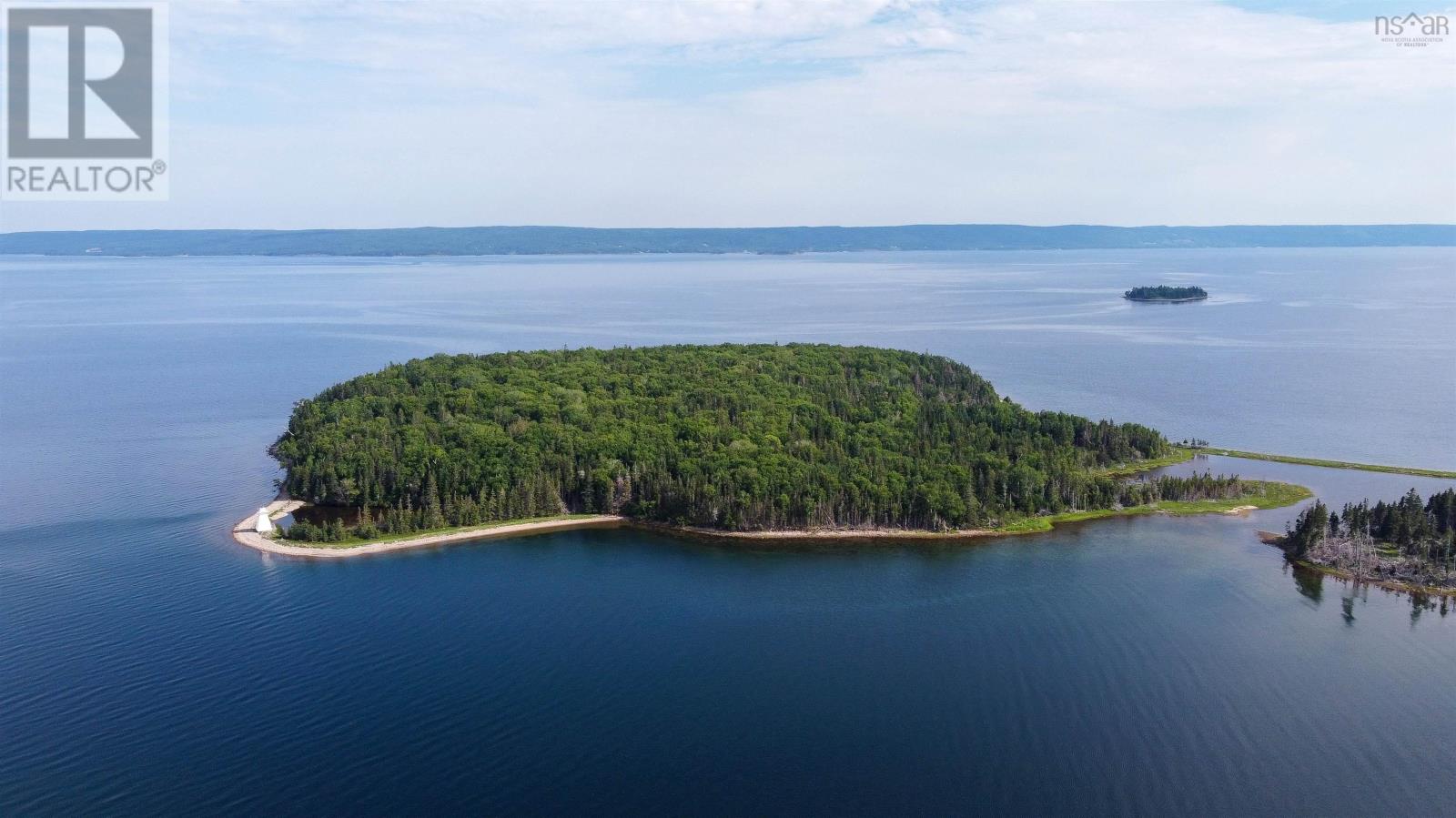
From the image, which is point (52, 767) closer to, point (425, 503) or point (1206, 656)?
point (425, 503)

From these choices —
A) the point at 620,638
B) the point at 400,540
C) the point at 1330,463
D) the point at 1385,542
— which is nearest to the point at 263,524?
the point at 400,540

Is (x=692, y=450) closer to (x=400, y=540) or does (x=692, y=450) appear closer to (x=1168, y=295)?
(x=400, y=540)

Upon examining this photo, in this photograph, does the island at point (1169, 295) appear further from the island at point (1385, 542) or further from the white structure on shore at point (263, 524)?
the white structure on shore at point (263, 524)

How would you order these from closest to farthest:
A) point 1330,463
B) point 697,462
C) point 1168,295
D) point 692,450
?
point 697,462 < point 692,450 < point 1330,463 < point 1168,295

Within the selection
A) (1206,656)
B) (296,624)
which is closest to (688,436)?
(296,624)

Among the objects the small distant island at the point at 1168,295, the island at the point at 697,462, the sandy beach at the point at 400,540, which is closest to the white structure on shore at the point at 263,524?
the island at the point at 697,462

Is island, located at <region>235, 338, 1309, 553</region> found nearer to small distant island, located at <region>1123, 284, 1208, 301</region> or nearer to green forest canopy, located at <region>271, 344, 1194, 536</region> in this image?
green forest canopy, located at <region>271, 344, 1194, 536</region>

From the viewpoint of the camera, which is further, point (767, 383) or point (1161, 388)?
point (1161, 388)
